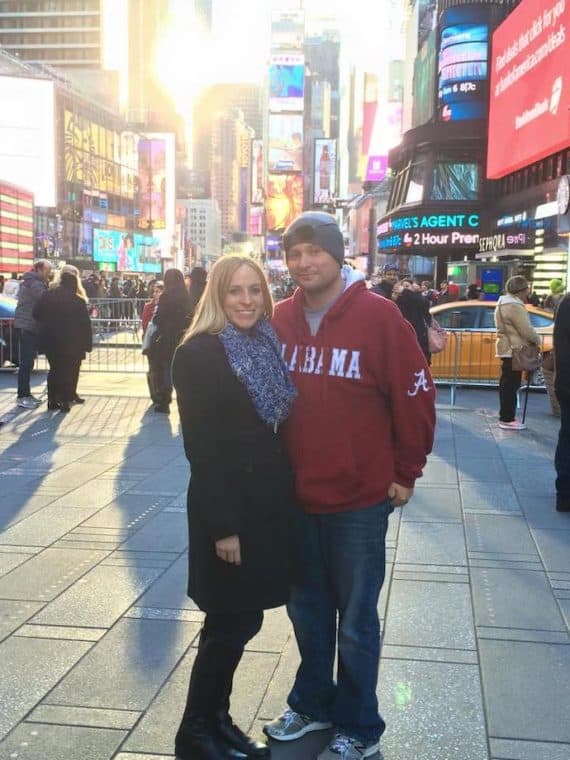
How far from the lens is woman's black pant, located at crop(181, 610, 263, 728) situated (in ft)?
9.18

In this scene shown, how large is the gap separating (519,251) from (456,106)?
12.5 meters

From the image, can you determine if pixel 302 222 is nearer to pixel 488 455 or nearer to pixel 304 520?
pixel 304 520

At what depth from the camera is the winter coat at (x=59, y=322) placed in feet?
35.6

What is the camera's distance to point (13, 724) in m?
3.13

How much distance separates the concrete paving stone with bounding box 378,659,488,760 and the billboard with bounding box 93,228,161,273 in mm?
92357

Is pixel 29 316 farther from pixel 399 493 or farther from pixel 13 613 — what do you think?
pixel 399 493

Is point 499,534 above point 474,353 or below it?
below

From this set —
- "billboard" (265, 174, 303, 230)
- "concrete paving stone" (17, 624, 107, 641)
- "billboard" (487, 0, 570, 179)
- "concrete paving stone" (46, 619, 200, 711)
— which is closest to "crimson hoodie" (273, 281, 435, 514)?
"concrete paving stone" (46, 619, 200, 711)

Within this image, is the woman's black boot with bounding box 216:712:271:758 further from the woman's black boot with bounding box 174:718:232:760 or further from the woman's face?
the woman's face

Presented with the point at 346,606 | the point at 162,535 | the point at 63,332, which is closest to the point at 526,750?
the point at 346,606

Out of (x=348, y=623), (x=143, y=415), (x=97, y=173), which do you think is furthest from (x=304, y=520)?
(x=97, y=173)

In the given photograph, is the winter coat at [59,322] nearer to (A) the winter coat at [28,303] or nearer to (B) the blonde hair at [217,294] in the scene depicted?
(A) the winter coat at [28,303]

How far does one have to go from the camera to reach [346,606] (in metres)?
2.97

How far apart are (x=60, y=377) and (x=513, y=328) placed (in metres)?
5.76
